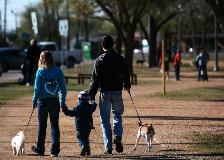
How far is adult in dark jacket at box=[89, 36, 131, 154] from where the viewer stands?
1162 centimetres

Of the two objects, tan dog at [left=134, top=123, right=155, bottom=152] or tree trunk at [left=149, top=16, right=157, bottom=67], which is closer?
tan dog at [left=134, top=123, right=155, bottom=152]

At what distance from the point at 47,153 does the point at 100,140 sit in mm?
1787

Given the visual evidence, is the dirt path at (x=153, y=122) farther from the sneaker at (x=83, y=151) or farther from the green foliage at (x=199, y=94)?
the green foliage at (x=199, y=94)

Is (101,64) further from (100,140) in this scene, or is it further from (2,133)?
(2,133)

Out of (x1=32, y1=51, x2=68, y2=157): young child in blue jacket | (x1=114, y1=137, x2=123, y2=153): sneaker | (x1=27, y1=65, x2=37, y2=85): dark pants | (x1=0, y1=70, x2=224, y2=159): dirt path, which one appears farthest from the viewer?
(x1=27, y1=65, x2=37, y2=85): dark pants

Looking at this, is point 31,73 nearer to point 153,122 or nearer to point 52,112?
point 153,122

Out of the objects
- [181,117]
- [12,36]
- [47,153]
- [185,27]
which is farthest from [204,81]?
[12,36]

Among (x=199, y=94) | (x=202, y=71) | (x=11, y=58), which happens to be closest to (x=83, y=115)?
(x=199, y=94)

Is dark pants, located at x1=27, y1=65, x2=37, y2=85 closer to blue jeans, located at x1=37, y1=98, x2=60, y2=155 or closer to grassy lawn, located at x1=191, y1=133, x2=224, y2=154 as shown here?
grassy lawn, located at x1=191, y1=133, x2=224, y2=154

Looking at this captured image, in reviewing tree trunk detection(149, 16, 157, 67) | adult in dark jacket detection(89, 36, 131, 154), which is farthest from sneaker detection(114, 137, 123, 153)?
tree trunk detection(149, 16, 157, 67)

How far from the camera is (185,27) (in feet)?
288

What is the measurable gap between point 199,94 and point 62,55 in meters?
29.5

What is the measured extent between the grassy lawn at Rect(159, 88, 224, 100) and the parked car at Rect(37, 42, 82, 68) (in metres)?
26.0

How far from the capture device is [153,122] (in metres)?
16.6
